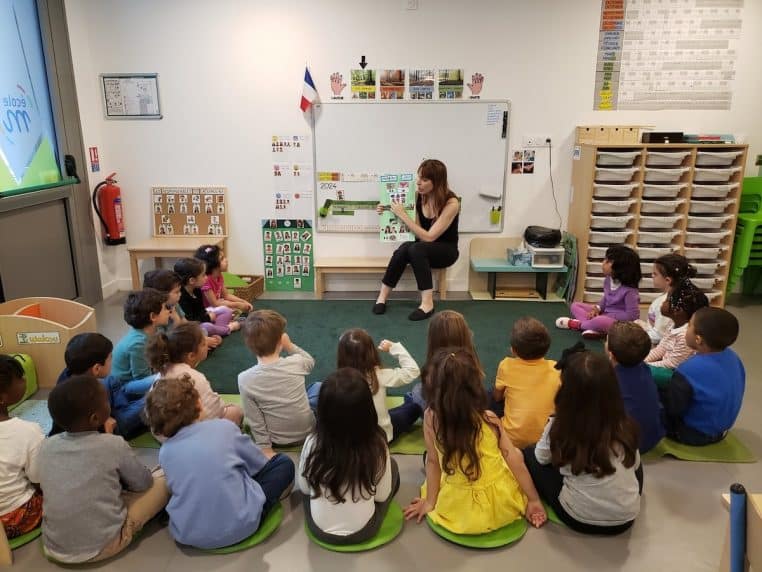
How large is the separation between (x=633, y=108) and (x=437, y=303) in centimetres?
222

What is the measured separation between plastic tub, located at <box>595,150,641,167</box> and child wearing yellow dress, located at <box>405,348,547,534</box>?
3.05 m

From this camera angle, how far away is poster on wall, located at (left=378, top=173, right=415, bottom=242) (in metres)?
4.80

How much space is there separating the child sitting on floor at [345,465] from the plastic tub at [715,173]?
3729mm

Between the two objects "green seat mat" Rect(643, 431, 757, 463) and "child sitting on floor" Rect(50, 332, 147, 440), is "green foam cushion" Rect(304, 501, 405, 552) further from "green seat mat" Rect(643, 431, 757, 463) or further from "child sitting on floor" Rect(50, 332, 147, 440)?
"green seat mat" Rect(643, 431, 757, 463)

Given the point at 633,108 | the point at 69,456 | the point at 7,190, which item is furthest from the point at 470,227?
the point at 69,456

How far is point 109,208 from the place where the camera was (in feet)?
15.8

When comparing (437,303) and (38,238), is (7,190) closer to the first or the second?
(38,238)

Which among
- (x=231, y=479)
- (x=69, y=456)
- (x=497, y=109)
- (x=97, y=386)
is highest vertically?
(x=497, y=109)

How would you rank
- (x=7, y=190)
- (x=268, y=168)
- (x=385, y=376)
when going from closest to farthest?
(x=385, y=376), (x=7, y=190), (x=268, y=168)

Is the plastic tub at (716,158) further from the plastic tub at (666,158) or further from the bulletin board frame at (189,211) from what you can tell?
the bulletin board frame at (189,211)

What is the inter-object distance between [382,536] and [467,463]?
42 centimetres

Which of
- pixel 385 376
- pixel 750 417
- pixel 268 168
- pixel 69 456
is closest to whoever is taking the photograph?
pixel 69 456

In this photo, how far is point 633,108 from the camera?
15.5 ft

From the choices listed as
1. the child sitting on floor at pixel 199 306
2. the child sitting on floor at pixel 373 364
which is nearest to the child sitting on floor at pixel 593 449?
the child sitting on floor at pixel 373 364
